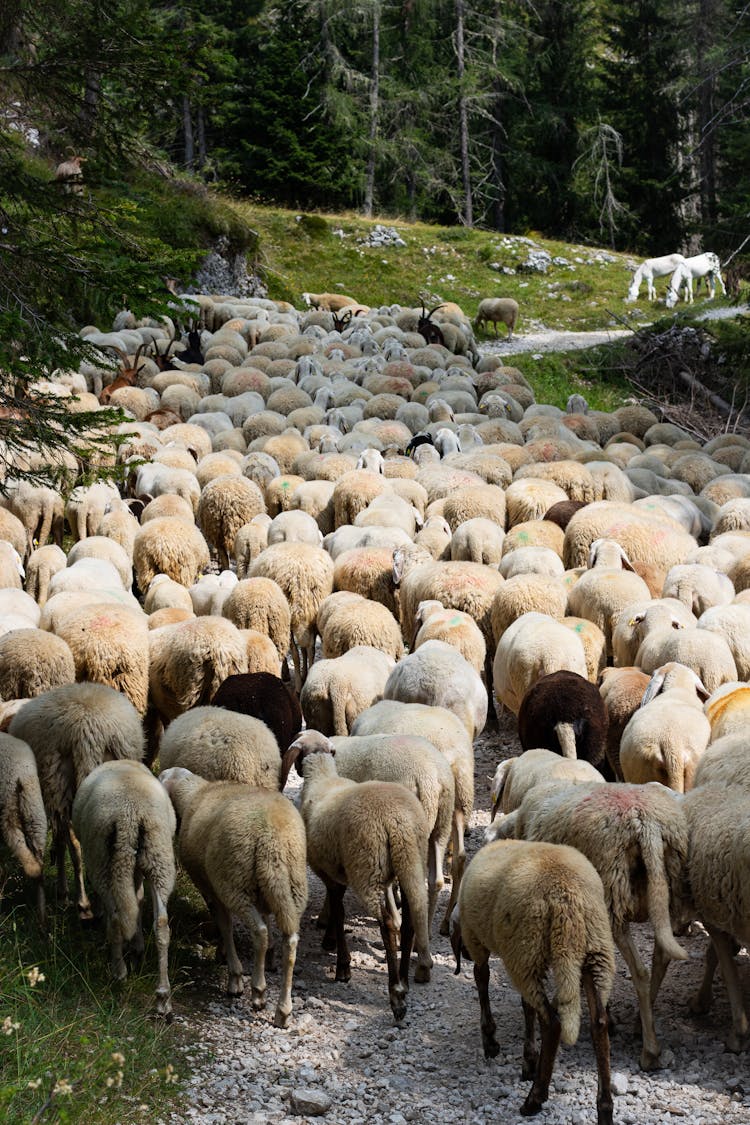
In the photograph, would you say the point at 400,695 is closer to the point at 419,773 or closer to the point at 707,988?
the point at 419,773

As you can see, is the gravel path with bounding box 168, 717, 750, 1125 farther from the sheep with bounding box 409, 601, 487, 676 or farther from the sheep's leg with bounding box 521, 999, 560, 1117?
the sheep with bounding box 409, 601, 487, 676

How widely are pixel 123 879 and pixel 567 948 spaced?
2330 mm

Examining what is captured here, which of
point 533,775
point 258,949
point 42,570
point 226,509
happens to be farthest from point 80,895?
point 226,509

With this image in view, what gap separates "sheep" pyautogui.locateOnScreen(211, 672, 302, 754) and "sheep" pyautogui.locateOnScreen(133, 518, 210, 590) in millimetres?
3840

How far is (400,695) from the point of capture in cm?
851

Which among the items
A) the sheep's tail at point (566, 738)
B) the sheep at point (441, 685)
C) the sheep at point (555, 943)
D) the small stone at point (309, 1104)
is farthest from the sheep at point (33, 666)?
the sheep at point (555, 943)

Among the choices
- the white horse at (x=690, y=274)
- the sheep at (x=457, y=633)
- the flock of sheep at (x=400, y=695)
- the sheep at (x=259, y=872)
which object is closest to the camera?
the flock of sheep at (x=400, y=695)

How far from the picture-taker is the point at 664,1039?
5828 mm

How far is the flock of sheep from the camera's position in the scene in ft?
18.9

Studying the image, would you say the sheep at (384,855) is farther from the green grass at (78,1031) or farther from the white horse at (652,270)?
the white horse at (652,270)

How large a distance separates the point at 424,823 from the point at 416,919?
19.5 inches

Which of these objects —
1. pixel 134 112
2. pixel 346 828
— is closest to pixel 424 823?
pixel 346 828

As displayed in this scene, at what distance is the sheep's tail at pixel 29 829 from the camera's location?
21.3 feet

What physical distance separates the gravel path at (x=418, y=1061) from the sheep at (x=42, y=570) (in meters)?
5.78
